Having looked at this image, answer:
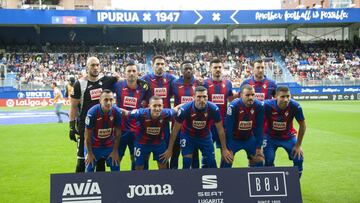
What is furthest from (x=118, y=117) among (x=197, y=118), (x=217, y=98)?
(x=217, y=98)

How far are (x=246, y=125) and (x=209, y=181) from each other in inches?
75.4

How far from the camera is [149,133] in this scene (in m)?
6.70

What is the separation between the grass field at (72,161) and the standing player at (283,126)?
778 mm

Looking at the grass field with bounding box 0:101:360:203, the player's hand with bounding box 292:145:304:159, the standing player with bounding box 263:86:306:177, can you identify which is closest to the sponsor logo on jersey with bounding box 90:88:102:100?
the grass field with bounding box 0:101:360:203

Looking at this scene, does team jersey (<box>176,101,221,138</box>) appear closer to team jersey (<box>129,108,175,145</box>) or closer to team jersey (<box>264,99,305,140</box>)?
team jersey (<box>129,108,175,145</box>)

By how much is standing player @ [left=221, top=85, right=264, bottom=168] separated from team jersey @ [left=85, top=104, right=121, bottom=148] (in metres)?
1.85

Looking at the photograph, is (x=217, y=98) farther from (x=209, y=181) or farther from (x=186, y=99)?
(x=209, y=181)

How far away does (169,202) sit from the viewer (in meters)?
5.00

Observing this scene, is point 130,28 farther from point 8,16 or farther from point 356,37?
point 356,37

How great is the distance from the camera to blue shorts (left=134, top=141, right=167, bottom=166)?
22.0 ft

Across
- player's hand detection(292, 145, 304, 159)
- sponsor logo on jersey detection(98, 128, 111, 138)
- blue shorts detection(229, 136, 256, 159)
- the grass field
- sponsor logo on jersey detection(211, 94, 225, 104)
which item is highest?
sponsor logo on jersey detection(211, 94, 225, 104)

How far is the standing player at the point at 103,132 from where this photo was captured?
6312 mm

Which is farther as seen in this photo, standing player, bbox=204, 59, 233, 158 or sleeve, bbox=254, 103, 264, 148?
standing player, bbox=204, 59, 233, 158

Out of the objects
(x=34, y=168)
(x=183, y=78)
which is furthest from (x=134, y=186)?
(x=34, y=168)
